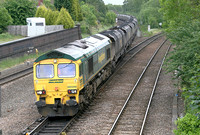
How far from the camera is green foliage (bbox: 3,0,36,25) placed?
161 feet

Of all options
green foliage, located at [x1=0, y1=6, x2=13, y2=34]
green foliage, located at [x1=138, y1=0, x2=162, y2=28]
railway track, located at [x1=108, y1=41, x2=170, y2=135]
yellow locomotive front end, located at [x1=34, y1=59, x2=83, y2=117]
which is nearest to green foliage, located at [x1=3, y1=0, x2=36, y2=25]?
green foliage, located at [x1=0, y1=6, x2=13, y2=34]

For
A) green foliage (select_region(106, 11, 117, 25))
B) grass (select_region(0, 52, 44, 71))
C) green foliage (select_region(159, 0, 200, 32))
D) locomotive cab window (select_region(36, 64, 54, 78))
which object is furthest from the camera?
green foliage (select_region(106, 11, 117, 25))

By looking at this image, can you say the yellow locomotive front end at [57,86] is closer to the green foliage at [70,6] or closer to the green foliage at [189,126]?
the green foliage at [189,126]

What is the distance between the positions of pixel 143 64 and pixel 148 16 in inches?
2012

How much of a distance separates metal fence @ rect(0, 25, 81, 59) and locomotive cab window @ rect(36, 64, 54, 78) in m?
14.6

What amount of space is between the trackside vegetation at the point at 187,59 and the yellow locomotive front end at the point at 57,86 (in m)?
4.70

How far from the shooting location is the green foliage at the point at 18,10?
48.9 m

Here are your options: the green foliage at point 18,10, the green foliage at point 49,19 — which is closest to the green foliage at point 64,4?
the green foliage at point 18,10

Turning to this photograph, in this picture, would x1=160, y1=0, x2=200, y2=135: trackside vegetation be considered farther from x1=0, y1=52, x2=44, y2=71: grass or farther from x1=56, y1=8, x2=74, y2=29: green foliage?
x1=56, y1=8, x2=74, y2=29: green foliage

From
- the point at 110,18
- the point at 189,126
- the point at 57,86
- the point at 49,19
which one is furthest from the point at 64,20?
the point at 189,126

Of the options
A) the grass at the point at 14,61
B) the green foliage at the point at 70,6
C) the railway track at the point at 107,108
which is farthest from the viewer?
the green foliage at the point at 70,6

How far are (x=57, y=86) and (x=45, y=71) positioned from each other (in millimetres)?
877

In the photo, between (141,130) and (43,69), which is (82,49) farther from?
(141,130)

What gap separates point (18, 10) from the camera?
49.6 m
